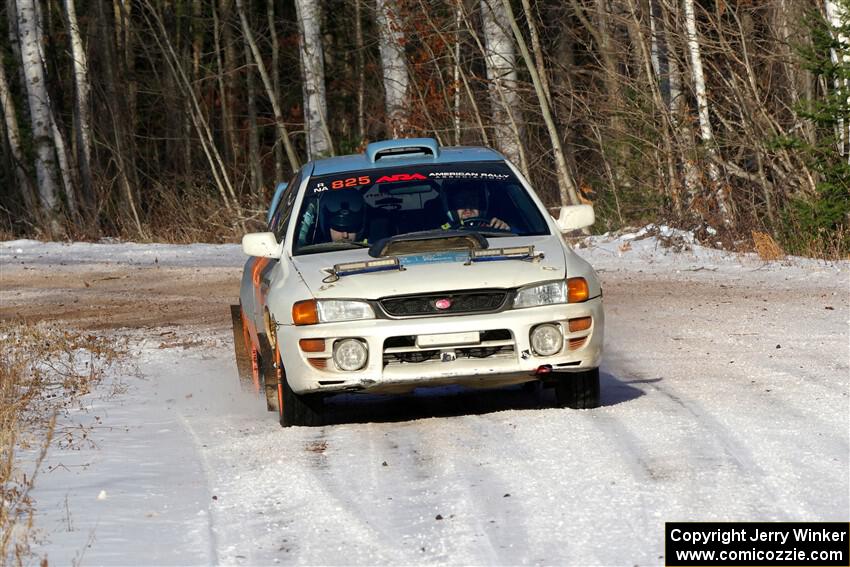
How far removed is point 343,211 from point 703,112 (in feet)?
40.2

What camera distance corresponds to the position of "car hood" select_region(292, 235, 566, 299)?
304 inches

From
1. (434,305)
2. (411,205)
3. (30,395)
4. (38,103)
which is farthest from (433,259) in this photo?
(38,103)

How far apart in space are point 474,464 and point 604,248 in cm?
1401

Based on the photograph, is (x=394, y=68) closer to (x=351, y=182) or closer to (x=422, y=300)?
(x=351, y=182)

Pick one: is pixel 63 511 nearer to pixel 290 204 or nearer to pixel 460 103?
pixel 290 204

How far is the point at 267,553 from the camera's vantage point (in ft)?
18.1

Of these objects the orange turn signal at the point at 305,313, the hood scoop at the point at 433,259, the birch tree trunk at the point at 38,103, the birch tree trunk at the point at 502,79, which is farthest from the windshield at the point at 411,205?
the birch tree trunk at the point at 38,103

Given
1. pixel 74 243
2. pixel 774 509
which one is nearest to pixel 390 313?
pixel 774 509

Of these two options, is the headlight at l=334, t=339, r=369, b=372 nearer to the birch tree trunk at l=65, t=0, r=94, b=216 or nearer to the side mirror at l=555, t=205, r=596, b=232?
the side mirror at l=555, t=205, r=596, b=232

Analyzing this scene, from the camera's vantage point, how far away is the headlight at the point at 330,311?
773 centimetres

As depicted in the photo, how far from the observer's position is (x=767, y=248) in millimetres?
18078

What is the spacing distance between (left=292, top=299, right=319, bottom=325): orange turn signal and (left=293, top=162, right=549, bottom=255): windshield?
0.85 m

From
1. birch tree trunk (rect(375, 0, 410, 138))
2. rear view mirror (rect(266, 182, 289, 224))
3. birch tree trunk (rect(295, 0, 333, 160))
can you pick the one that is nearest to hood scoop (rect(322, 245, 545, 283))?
rear view mirror (rect(266, 182, 289, 224))

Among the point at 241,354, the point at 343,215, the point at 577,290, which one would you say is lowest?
the point at 241,354
